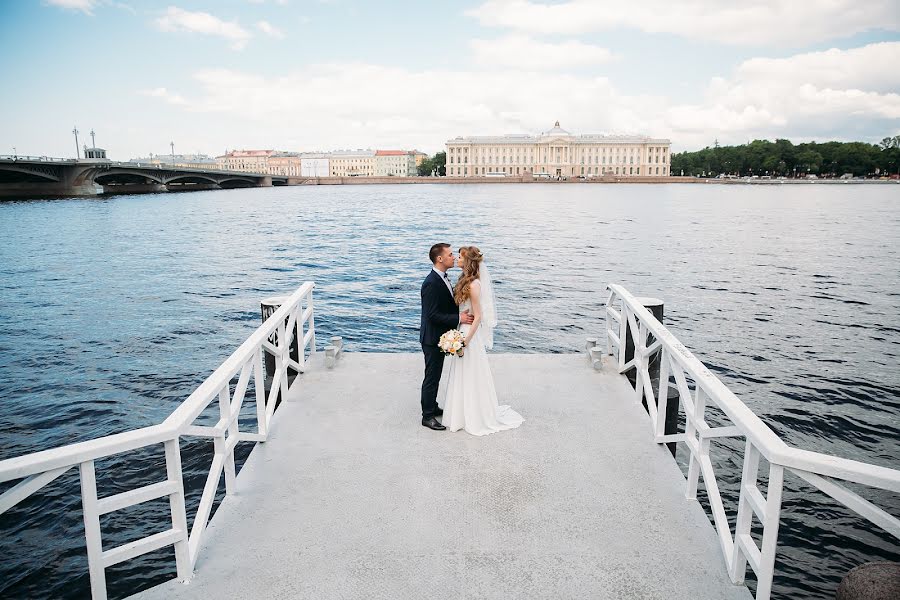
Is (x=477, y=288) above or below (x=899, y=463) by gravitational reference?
above

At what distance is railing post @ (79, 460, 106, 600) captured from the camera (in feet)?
10.9

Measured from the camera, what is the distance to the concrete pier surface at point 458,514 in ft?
13.1

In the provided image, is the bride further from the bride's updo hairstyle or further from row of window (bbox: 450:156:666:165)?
row of window (bbox: 450:156:666:165)

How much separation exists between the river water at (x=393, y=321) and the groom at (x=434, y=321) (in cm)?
130

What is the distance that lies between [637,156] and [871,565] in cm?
18532

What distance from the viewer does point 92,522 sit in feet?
11.0

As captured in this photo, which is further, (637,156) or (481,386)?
(637,156)

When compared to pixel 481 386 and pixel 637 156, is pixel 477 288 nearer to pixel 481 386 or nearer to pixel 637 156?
pixel 481 386

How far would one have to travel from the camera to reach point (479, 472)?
17.8 feet

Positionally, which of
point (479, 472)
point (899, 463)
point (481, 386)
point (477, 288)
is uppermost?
point (477, 288)

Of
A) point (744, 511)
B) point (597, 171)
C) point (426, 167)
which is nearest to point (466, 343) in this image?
point (744, 511)

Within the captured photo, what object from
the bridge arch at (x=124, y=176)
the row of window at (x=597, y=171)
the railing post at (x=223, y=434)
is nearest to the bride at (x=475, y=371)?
the railing post at (x=223, y=434)


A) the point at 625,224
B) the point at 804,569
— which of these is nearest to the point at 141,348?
the point at 804,569

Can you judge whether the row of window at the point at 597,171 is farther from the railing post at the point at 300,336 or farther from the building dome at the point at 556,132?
the railing post at the point at 300,336
